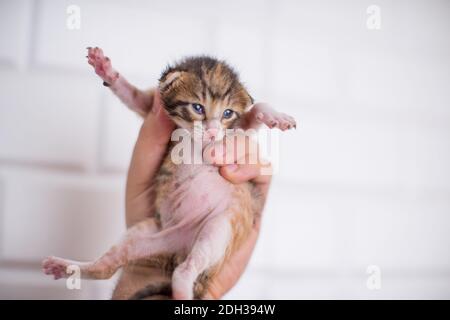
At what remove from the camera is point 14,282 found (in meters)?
1.01

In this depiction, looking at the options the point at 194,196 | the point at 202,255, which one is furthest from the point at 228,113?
the point at 202,255

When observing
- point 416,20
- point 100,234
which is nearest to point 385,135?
point 416,20

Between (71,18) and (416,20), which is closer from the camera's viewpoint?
(71,18)

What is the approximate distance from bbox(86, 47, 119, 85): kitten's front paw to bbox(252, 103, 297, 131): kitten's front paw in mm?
294

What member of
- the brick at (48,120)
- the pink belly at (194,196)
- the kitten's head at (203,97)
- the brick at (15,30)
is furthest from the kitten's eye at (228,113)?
the brick at (15,30)

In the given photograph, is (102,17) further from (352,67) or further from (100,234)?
(352,67)

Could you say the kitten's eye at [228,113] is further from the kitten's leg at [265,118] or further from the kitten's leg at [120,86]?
the kitten's leg at [120,86]

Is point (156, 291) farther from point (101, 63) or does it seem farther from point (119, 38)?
point (119, 38)

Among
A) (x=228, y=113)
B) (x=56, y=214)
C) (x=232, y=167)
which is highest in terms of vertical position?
(x=228, y=113)

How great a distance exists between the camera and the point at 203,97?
879 mm

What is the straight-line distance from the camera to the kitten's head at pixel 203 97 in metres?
0.88

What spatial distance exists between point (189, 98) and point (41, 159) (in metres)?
0.40

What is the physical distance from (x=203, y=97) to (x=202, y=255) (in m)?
0.30
